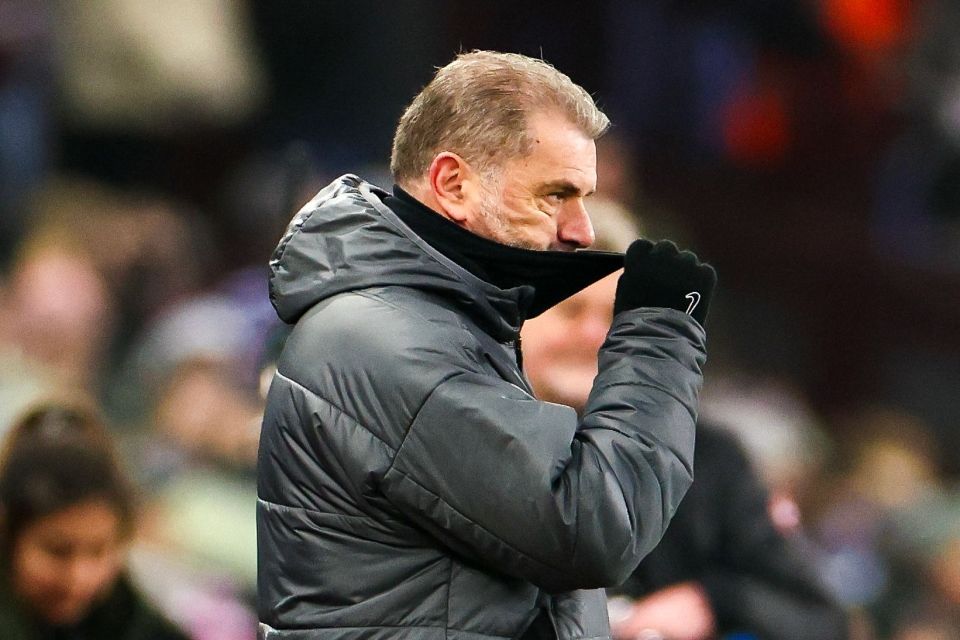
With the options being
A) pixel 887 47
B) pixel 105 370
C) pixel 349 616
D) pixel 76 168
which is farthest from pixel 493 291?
pixel 887 47

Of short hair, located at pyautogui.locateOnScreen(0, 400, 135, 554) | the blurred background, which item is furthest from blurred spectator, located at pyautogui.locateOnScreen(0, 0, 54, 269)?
short hair, located at pyautogui.locateOnScreen(0, 400, 135, 554)

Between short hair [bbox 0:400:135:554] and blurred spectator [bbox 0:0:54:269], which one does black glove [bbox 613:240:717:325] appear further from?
blurred spectator [bbox 0:0:54:269]

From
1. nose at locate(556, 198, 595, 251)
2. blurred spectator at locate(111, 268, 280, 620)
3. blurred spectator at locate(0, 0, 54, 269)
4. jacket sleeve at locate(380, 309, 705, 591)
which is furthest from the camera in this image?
blurred spectator at locate(0, 0, 54, 269)

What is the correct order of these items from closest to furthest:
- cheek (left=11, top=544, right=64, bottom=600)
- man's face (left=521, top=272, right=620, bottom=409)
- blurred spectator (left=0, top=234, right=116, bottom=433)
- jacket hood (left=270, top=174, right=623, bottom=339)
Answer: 1. jacket hood (left=270, top=174, right=623, bottom=339)
2. man's face (left=521, top=272, right=620, bottom=409)
3. cheek (left=11, top=544, right=64, bottom=600)
4. blurred spectator (left=0, top=234, right=116, bottom=433)

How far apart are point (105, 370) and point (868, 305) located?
6.52 metres

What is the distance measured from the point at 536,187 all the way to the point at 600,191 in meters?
3.42

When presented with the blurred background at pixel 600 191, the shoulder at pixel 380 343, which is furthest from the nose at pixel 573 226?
the blurred background at pixel 600 191

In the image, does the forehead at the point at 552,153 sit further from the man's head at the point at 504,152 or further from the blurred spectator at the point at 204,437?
the blurred spectator at the point at 204,437

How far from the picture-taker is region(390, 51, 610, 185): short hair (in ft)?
7.88

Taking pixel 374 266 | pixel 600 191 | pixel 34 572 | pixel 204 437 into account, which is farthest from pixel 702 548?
pixel 600 191

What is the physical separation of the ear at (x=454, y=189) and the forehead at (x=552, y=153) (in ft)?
0.23

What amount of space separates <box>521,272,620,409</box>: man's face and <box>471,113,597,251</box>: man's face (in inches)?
39.3

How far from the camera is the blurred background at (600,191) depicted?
554 centimetres

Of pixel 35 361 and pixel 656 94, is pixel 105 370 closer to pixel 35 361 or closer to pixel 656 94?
pixel 35 361
